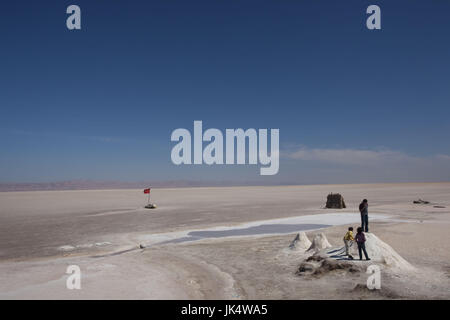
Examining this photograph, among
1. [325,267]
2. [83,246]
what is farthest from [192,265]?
[83,246]

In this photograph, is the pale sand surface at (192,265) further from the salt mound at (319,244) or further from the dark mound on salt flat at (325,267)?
the salt mound at (319,244)

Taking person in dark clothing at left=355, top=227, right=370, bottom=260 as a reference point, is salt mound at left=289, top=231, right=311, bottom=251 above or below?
below

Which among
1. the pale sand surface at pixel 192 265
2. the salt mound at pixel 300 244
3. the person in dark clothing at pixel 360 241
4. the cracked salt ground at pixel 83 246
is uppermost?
the person in dark clothing at pixel 360 241

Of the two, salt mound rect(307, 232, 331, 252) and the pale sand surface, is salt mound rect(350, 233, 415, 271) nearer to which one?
the pale sand surface

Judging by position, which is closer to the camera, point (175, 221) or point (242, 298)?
point (242, 298)

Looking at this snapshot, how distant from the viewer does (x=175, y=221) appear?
27688 millimetres

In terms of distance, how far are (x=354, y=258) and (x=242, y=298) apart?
189 inches

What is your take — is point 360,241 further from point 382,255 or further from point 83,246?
point 83,246

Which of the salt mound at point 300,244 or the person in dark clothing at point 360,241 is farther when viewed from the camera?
the salt mound at point 300,244

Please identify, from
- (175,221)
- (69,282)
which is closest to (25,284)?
(69,282)

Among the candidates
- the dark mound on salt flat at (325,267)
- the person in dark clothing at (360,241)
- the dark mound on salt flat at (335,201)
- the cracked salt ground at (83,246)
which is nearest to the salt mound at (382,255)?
the person in dark clothing at (360,241)

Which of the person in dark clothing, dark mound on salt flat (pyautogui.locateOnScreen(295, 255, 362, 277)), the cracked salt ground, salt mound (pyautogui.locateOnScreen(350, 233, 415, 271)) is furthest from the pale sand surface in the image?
the person in dark clothing
